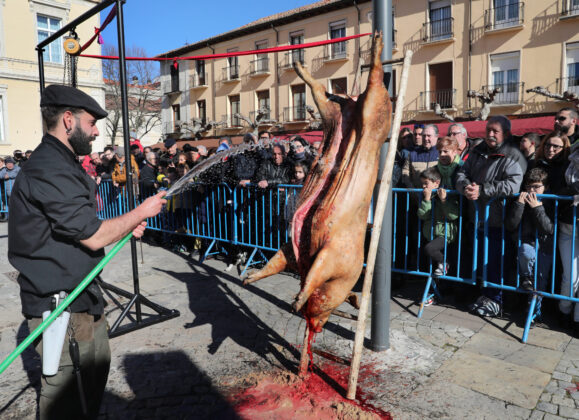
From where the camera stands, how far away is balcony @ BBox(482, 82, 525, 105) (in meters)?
20.3

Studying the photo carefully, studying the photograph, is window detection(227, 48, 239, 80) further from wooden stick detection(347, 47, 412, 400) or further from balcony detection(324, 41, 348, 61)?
wooden stick detection(347, 47, 412, 400)

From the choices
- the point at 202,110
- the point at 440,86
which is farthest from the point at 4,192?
the point at 202,110

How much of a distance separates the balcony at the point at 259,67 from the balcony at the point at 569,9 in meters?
17.3

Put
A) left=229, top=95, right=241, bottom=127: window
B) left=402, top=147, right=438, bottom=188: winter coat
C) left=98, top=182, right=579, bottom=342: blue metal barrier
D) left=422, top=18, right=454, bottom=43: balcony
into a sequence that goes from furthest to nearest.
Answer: left=229, top=95, right=241, bottom=127: window → left=422, top=18, right=454, bottom=43: balcony → left=402, top=147, right=438, bottom=188: winter coat → left=98, top=182, right=579, bottom=342: blue metal barrier

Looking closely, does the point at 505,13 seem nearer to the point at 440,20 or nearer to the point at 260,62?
the point at 440,20

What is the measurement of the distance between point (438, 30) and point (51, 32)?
75.2 feet

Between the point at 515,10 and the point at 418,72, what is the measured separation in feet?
16.6

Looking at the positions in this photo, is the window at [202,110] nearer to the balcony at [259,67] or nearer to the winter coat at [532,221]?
the balcony at [259,67]

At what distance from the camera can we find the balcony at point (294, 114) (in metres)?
28.3

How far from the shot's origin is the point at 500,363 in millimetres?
3750

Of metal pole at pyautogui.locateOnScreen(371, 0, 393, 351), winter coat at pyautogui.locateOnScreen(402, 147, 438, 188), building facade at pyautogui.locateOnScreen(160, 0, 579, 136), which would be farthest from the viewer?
building facade at pyautogui.locateOnScreen(160, 0, 579, 136)

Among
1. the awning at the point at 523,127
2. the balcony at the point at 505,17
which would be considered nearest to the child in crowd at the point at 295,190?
the awning at the point at 523,127

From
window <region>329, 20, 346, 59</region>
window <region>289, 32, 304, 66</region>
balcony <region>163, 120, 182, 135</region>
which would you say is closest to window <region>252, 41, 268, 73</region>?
window <region>289, 32, 304, 66</region>

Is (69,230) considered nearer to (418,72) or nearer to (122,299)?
(122,299)
